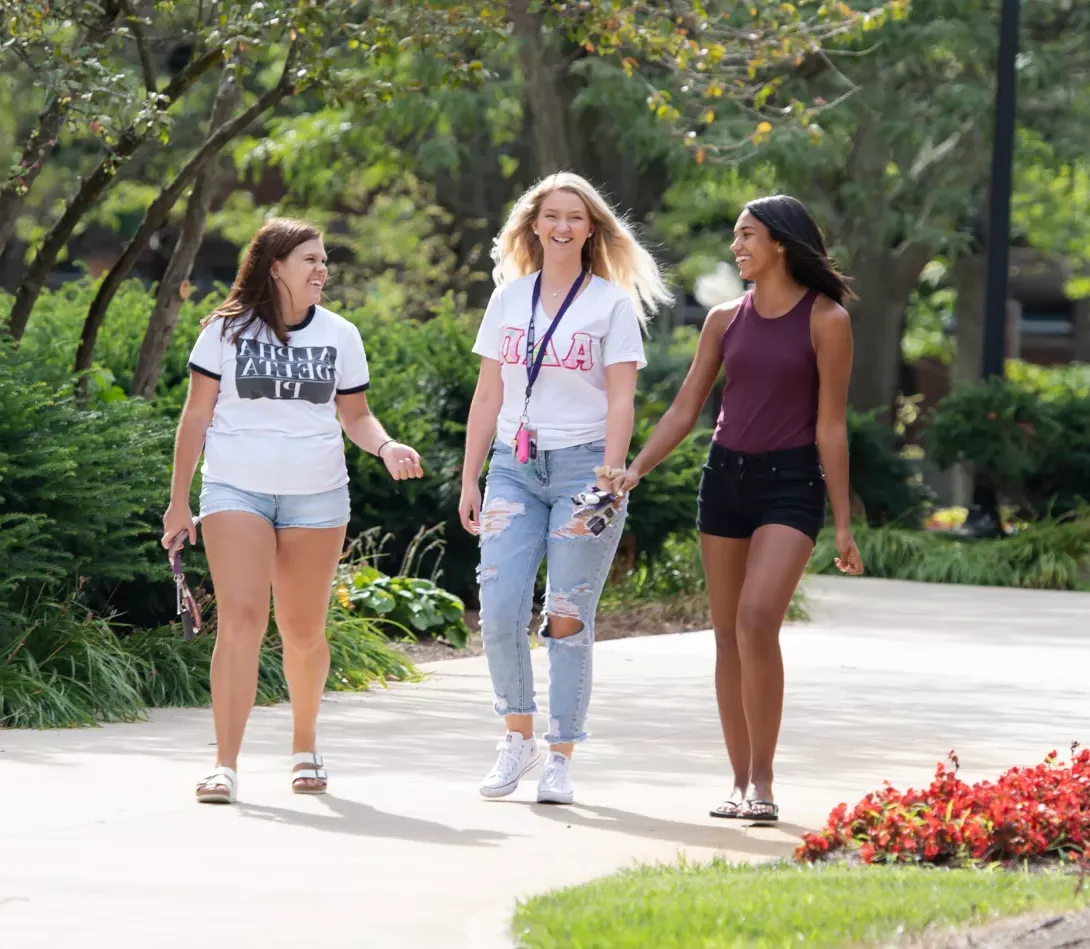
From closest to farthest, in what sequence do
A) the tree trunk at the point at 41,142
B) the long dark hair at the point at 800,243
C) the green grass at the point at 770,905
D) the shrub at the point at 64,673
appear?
the green grass at the point at 770,905 → the long dark hair at the point at 800,243 → the shrub at the point at 64,673 → the tree trunk at the point at 41,142

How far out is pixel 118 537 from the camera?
887cm

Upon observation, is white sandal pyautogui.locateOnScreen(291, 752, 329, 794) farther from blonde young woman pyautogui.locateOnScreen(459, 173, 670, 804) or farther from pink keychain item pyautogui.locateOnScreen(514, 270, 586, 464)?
pink keychain item pyautogui.locateOnScreen(514, 270, 586, 464)

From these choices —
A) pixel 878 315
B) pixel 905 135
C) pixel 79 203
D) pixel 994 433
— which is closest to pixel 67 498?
pixel 79 203

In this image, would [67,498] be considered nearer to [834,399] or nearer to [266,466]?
[266,466]

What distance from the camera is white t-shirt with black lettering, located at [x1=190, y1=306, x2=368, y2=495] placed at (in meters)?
6.36

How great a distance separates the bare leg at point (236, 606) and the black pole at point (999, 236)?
12.3 m

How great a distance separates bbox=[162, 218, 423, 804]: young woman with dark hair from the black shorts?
91 centimetres

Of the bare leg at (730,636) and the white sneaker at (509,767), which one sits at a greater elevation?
the bare leg at (730,636)

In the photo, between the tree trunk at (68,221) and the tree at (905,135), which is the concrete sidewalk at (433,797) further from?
the tree at (905,135)

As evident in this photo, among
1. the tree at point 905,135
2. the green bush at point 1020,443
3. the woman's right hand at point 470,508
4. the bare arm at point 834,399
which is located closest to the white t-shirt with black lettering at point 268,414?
the woman's right hand at point 470,508

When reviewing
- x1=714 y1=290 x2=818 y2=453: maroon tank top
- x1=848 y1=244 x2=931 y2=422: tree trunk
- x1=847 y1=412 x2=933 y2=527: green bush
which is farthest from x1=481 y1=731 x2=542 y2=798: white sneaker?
x1=848 y1=244 x2=931 y2=422: tree trunk

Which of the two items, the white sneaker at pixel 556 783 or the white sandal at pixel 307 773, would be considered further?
the white sandal at pixel 307 773

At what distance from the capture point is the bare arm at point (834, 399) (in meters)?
6.13

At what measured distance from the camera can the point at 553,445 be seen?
632cm
